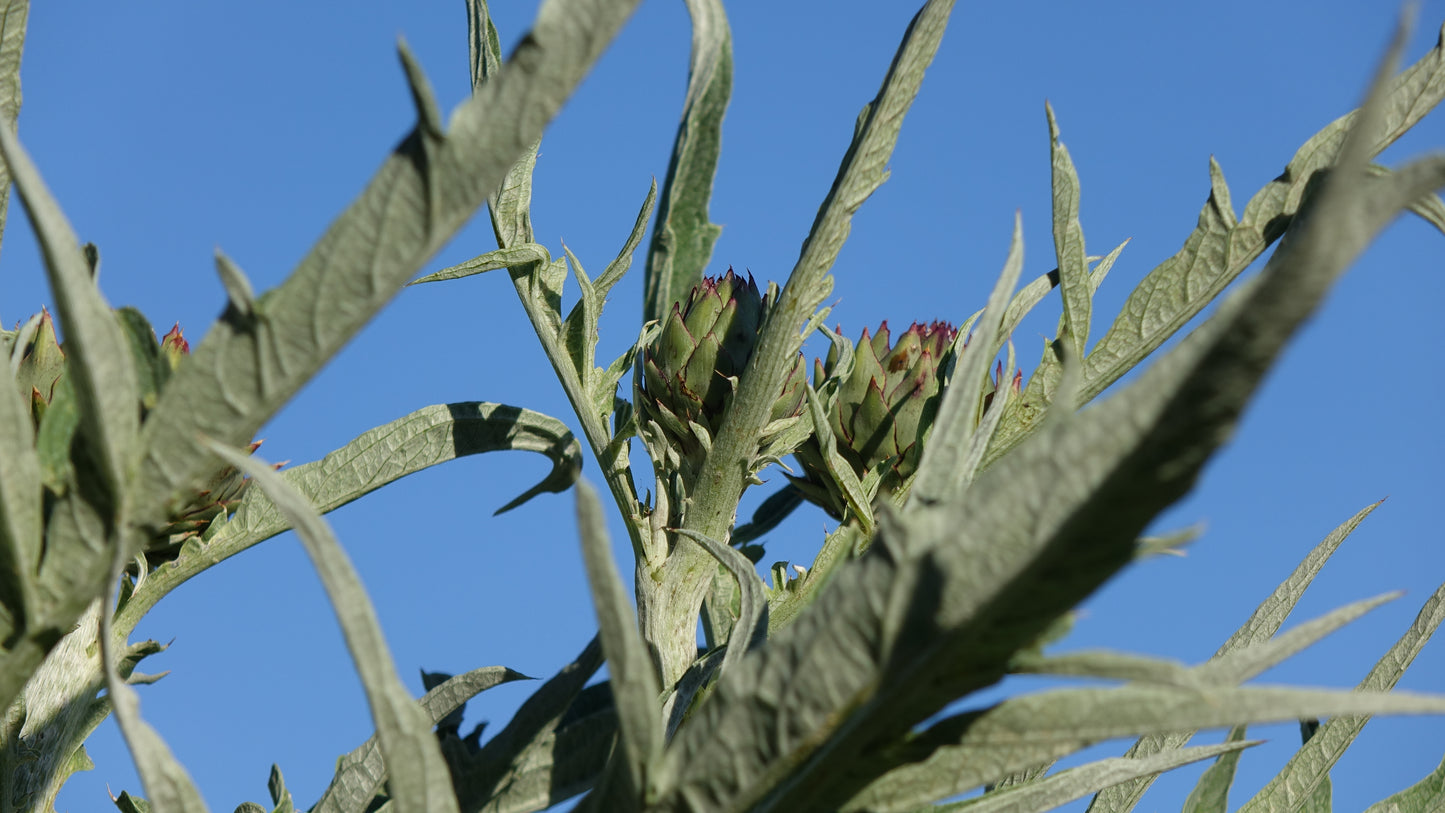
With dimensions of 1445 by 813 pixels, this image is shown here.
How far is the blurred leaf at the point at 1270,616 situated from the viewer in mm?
1456

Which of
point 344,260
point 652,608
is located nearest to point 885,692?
point 344,260

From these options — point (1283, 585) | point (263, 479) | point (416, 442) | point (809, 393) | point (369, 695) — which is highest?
point (416, 442)

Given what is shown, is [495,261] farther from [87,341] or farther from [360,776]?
[87,341]

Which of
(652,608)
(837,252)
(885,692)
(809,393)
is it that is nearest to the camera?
(885,692)

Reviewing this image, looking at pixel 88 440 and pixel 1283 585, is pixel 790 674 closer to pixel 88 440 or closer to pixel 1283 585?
pixel 88 440

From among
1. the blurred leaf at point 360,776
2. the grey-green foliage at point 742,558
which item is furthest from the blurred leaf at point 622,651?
the blurred leaf at point 360,776

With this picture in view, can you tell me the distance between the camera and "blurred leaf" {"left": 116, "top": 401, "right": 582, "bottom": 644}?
1.46 metres

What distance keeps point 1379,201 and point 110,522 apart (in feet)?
2.33

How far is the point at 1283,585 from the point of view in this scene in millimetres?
1463

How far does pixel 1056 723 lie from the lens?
0.69 meters

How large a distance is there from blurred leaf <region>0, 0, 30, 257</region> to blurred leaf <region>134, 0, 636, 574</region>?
1.36 feet

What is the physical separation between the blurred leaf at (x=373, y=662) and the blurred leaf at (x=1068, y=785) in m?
0.38

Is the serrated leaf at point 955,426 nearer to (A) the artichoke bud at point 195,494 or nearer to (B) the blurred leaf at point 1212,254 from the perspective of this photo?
(B) the blurred leaf at point 1212,254

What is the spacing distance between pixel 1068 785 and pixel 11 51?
1059 mm
